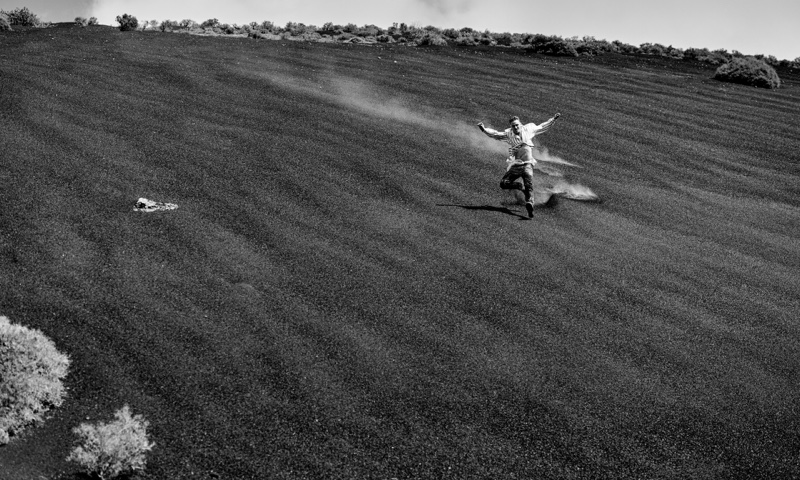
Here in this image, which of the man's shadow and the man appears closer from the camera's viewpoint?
the man's shadow

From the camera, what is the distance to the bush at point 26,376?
6609 mm

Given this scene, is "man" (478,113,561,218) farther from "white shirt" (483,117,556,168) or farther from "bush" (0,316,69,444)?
"bush" (0,316,69,444)

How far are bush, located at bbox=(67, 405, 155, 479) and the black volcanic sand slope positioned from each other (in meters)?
0.16

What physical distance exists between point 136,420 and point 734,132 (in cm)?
1770

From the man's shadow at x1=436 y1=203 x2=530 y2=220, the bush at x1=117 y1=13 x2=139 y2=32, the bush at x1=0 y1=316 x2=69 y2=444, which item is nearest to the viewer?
the bush at x1=0 y1=316 x2=69 y2=444

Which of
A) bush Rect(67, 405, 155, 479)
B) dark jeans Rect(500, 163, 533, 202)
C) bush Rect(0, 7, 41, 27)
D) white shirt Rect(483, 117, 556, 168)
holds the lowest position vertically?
bush Rect(67, 405, 155, 479)

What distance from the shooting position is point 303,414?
7.13 meters

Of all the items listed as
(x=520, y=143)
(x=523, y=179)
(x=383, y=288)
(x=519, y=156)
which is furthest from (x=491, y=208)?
(x=383, y=288)

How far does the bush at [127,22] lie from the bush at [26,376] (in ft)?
78.1

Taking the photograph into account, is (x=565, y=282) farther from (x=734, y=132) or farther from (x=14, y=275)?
(x=734, y=132)

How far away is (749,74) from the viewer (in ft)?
84.1

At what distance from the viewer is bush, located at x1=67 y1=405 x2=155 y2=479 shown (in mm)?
6117

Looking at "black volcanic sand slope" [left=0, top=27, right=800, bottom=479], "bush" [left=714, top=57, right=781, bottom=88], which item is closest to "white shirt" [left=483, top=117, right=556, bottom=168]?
"black volcanic sand slope" [left=0, top=27, right=800, bottom=479]

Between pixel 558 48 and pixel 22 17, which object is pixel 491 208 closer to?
pixel 558 48
